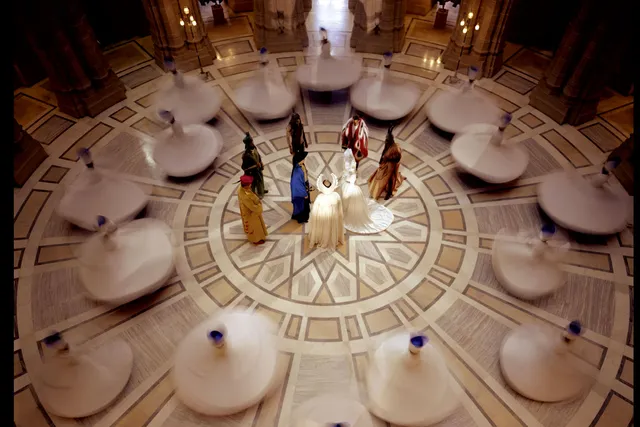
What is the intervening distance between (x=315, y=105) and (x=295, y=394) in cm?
528

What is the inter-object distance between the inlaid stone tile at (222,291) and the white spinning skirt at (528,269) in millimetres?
3433

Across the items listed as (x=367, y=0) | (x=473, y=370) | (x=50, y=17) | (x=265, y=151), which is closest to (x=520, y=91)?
(x=367, y=0)

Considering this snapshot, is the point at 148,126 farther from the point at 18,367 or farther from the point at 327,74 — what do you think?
the point at 18,367

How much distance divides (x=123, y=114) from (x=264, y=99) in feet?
8.76

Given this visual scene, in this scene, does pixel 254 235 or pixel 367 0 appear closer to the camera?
pixel 254 235

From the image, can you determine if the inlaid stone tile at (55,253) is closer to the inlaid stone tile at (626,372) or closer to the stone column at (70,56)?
the stone column at (70,56)

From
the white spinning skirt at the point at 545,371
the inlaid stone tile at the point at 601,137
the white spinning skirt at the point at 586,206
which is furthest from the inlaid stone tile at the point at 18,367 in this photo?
the inlaid stone tile at the point at 601,137

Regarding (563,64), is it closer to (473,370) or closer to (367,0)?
(367,0)

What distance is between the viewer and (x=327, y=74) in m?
8.14

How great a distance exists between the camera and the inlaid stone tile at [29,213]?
21.0ft

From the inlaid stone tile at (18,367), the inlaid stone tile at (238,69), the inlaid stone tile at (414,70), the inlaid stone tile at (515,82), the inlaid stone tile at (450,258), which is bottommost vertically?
the inlaid stone tile at (18,367)

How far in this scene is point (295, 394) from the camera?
4.93 meters

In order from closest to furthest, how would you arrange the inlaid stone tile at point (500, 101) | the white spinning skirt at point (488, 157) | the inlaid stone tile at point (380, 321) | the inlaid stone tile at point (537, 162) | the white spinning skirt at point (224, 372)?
the white spinning skirt at point (224, 372)
the inlaid stone tile at point (380, 321)
the white spinning skirt at point (488, 157)
the inlaid stone tile at point (537, 162)
the inlaid stone tile at point (500, 101)

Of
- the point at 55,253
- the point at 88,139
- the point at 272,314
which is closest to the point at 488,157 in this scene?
the point at 272,314
